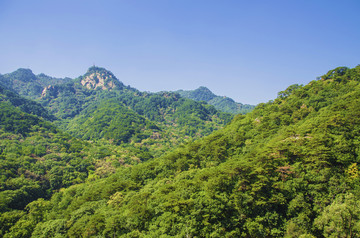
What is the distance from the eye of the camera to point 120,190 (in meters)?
60.4

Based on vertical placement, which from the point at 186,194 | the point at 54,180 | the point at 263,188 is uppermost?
the point at 263,188

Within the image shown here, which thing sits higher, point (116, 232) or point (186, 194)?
point (186, 194)

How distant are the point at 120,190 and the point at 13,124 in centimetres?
13553

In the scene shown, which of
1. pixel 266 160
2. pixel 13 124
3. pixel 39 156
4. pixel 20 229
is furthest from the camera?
pixel 13 124

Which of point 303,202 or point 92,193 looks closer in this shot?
point 303,202

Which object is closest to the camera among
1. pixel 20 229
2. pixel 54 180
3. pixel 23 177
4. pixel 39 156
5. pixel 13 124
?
pixel 20 229

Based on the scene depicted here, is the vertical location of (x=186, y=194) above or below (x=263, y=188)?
below

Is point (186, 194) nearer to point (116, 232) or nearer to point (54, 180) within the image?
point (116, 232)

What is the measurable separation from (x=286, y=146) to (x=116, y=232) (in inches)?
1609

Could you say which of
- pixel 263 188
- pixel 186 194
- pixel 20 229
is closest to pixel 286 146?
pixel 263 188

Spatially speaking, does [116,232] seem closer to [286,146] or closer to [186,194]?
[186,194]

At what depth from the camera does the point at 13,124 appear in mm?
142375

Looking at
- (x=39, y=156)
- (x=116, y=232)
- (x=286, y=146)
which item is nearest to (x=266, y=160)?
(x=286, y=146)

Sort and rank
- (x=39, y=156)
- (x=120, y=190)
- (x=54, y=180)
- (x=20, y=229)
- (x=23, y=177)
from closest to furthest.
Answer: (x=20, y=229)
(x=120, y=190)
(x=23, y=177)
(x=54, y=180)
(x=39, y=156)
